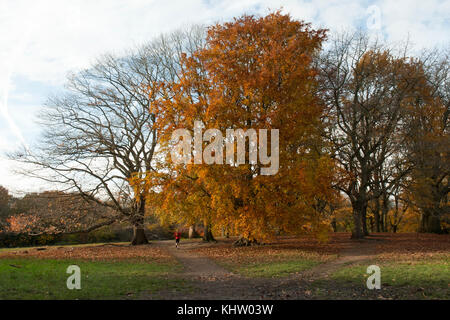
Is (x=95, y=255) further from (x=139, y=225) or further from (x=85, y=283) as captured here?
(x=85, y=283)

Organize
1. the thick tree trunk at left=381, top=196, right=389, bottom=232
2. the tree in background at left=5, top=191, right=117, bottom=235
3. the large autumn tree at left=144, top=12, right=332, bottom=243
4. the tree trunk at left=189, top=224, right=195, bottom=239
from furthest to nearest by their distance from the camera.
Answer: the tree trunk at left=189, top=224, right=195, bottom=239, the thick tree trunk at left=381, top=196, right=389, bottom=232, the tree in background at left=5, top=191, right=117, bottom=235, the large autumn tree at left=144, top=12, right=332, bottom=243

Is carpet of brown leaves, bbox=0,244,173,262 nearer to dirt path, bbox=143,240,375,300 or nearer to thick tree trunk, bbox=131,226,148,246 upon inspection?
dirt path, bbox=143,240,375,300

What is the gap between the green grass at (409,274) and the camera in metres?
8.55

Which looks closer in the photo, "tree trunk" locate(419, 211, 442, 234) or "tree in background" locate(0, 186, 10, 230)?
"tree in background" locate(0, 186, 10, 230)

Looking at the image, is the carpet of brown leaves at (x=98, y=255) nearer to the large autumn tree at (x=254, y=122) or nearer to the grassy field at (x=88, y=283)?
the large autumn tree at (x=254, y=122)

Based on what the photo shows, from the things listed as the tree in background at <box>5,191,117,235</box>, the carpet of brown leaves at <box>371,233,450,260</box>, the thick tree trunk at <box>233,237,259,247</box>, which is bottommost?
the thick tree trunk at <box>233,237,259,247</box>

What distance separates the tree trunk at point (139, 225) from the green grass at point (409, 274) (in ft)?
54.7

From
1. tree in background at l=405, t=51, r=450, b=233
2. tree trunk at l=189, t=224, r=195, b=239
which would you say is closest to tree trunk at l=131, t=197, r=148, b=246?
tree trunk at l=189, t=224, r=195, b=239

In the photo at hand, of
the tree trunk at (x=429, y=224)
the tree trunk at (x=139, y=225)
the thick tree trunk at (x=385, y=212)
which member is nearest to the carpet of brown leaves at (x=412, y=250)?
the thick tree trunk at (x=385, y=212)

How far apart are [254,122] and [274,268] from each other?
8174mm

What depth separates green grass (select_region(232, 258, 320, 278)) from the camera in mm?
10961

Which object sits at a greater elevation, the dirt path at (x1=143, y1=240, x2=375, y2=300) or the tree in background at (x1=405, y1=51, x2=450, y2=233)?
the tree in background at (x1=405, y1=51, x2=450, y2=233)

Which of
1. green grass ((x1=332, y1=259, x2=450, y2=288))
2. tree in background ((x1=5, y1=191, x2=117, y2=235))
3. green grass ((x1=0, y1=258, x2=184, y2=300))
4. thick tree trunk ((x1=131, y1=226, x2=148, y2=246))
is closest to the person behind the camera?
green grass ((x1=0, y1=258, x2=184, y2=300))

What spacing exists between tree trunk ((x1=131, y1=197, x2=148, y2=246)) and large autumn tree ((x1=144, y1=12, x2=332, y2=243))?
6.64 metres
